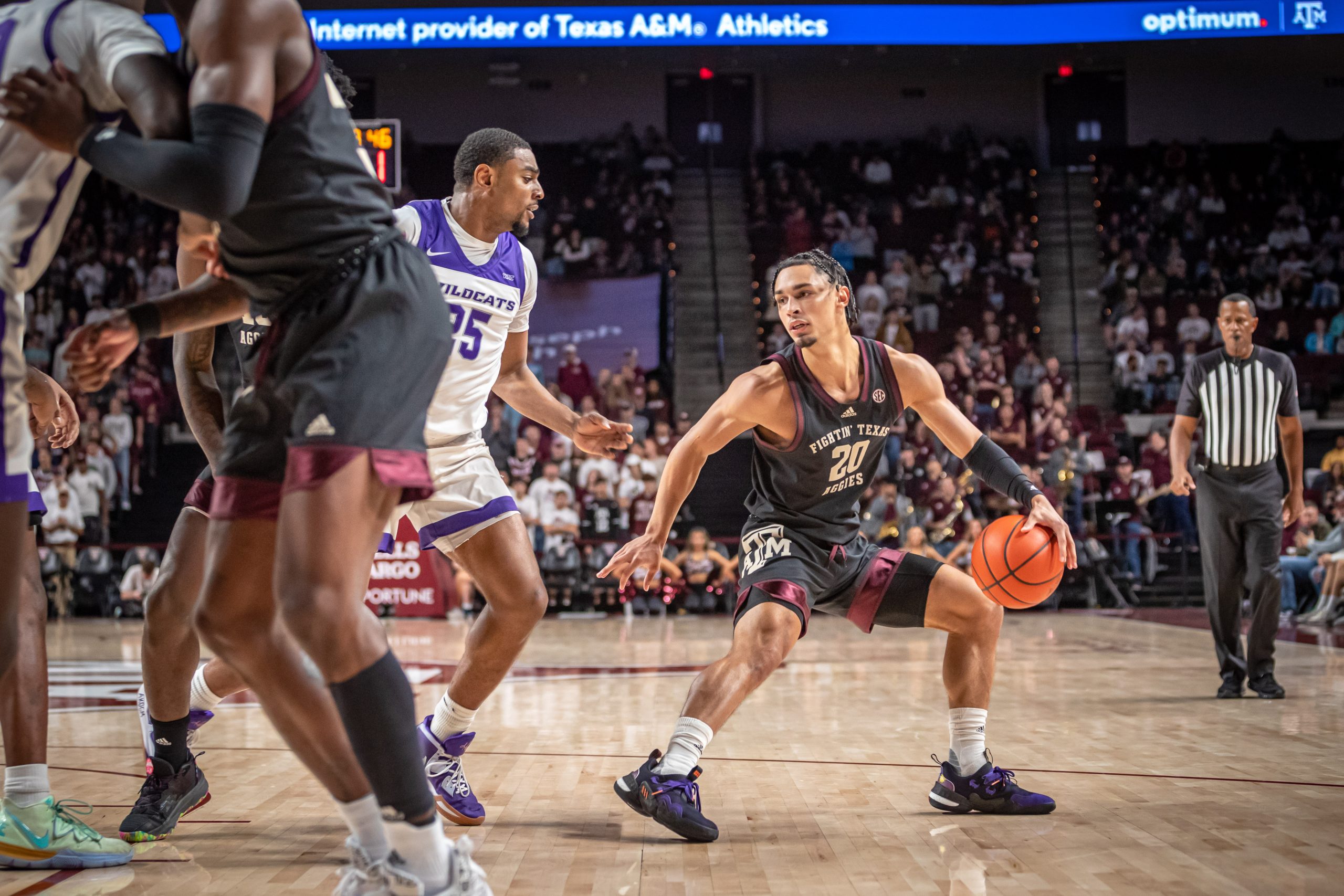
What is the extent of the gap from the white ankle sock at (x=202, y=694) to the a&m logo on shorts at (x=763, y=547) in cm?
163

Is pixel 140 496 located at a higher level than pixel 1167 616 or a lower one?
higher

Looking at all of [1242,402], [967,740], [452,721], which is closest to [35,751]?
[452,721]

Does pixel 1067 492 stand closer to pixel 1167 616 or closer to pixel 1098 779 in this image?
pixel 1167 616

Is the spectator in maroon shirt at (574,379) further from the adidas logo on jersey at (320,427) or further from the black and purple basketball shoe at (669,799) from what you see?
the adidas logo on jersey at (320,427)

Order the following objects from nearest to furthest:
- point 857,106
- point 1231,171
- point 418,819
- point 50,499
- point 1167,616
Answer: point 418,819 < point 1167,616 < point 50,499 < point 1231,171 < point 857,106

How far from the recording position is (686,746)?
3.24 meters

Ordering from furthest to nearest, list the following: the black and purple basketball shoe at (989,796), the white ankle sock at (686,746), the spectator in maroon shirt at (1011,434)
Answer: the spectator in maroon shirt at (1011,434) → the black and purple basketball shoe at (989,796) → the white ankle sock at (686,746)

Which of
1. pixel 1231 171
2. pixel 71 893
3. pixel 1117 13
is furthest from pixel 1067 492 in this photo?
pixel 71 893

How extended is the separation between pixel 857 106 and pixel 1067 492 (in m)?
10.1

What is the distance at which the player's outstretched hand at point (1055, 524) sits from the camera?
345 cm

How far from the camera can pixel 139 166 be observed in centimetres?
199

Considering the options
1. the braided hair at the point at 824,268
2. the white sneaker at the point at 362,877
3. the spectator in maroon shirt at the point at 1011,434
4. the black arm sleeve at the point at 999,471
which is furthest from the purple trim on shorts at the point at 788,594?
the spectator in maroon shirt at the point at 1011,434

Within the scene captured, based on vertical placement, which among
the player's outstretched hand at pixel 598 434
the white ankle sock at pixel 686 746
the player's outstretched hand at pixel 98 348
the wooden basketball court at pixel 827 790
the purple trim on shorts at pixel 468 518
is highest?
the player's outstretched hand at pixel 98 348

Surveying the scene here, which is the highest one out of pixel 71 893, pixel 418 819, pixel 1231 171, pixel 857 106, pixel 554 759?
pixel 857 106
